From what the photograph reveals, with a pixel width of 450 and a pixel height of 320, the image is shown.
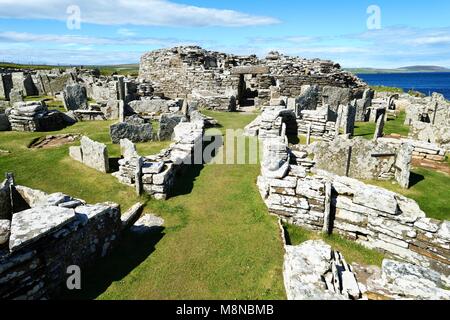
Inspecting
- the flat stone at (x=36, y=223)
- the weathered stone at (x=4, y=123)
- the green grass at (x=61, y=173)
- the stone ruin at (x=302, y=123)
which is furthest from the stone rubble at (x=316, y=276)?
the weathered stone at (x=4, y=123)

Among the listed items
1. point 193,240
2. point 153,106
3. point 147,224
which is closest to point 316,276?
point 193,240

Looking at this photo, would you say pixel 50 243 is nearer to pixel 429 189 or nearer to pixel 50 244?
pixel 50 244

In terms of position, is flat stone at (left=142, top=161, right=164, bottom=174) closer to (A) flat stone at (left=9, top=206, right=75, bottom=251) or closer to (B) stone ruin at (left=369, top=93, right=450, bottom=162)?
(A) flat stone at (left=9, top=206, right=75, bottom=251)

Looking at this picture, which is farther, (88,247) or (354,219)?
(354,219)

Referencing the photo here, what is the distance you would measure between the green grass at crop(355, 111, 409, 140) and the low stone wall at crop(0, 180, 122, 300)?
55.1ft

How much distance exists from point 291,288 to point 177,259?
2.92m

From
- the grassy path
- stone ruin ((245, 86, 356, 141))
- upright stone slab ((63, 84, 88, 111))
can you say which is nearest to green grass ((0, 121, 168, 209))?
the grassy path

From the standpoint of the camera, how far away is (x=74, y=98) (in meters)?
22.5

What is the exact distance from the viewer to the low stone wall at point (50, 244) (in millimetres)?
5367

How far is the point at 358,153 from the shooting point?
12703 millimetres

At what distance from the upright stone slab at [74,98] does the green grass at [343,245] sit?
771 inches

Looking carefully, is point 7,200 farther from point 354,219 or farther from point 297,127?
point 297,127
